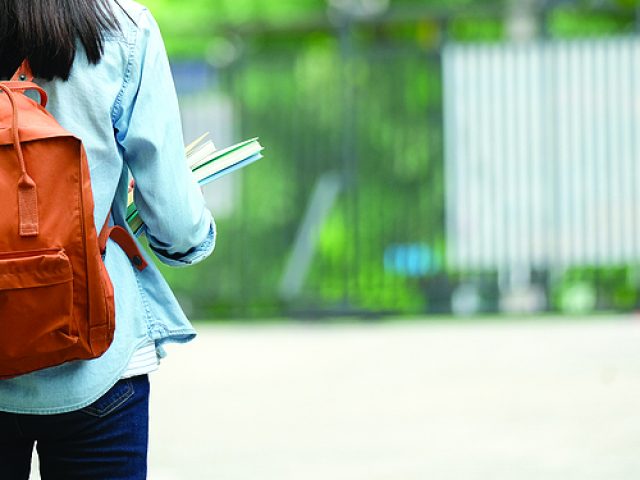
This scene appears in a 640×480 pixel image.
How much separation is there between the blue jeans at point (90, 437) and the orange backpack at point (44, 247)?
10 centimetres

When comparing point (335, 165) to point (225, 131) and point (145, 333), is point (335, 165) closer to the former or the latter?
point (225, 131)

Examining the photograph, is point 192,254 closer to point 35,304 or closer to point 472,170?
point 35,304

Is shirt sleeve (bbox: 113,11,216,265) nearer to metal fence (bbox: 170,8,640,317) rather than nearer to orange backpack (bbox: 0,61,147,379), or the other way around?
orange backpack (bbox: 0,61,147,379)

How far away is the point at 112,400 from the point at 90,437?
0.07m

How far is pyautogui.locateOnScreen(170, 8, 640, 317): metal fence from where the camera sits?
10219mm

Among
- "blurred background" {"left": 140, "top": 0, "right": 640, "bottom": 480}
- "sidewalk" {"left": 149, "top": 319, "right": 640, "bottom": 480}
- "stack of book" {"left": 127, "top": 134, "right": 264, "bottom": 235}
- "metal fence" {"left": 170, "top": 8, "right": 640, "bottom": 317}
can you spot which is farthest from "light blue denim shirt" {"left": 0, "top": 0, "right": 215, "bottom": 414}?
"metal fence" {"left": 170, "top": 8, "right": 640, "bottom": 317}

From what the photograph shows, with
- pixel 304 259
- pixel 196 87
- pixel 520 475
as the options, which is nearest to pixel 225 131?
pixel 196 87

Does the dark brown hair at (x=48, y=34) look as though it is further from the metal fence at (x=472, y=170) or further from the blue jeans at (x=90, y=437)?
the metal fence at (x=472, y=170)

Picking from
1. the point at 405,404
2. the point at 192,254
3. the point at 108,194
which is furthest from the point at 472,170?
the point at 108,194

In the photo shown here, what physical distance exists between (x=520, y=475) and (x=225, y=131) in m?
5.98

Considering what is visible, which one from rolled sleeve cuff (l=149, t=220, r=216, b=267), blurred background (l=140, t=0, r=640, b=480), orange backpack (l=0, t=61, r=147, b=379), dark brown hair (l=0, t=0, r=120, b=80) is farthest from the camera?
blurred background (l=140, t=0, r=640, b=480)

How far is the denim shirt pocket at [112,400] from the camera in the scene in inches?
84.0

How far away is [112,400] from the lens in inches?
84.7

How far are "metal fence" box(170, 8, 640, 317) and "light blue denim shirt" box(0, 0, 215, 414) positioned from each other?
8.04 m
